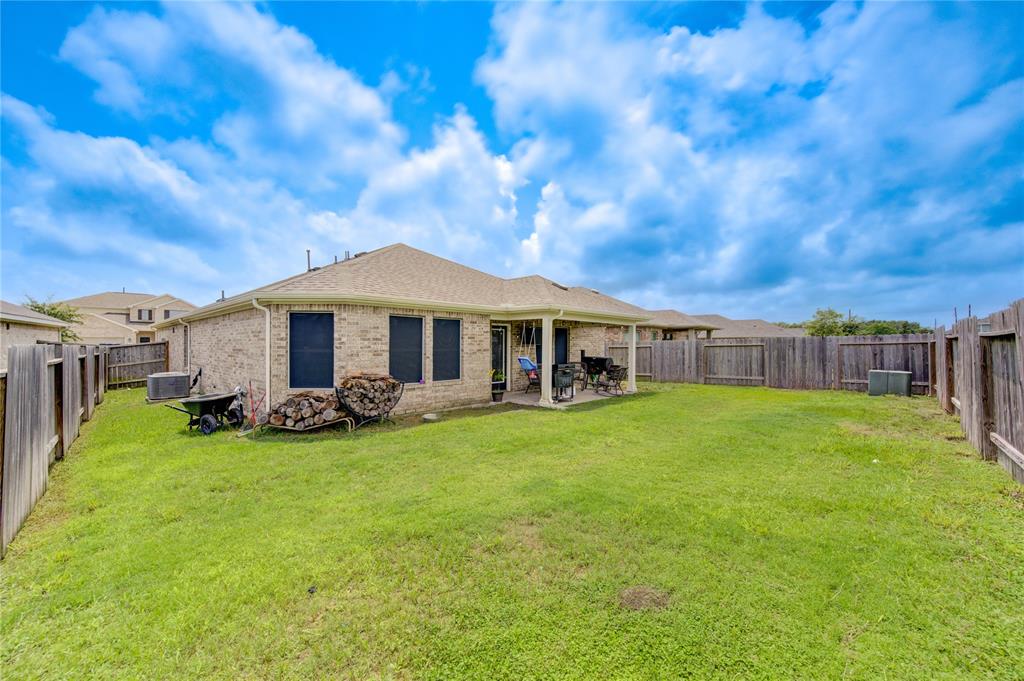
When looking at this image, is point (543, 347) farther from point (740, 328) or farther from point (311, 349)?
point (740, 328)

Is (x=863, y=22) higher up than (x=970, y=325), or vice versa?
(x=863, y=22)

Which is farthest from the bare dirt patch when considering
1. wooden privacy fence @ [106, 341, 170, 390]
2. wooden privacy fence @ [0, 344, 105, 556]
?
wooden privacy fence @ [106, 341, 170, 390]

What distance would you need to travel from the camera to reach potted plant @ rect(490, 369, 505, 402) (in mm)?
11383

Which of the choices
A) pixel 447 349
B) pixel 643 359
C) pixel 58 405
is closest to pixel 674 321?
pixel 643 359

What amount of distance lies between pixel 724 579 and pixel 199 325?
16938 millimetres

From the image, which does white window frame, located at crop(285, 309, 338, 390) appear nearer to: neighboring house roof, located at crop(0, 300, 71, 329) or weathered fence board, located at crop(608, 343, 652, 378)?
neighboring house roof, located at crop(0, 300, 71, 329)

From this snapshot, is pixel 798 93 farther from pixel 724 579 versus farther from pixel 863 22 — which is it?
pixel 724 579

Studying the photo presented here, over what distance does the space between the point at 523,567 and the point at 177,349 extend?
20.8 meters

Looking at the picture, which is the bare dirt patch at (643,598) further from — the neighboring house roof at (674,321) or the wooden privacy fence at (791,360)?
the neighboring house roof at (674,321)

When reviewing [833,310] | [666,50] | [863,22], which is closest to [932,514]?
[863,22]

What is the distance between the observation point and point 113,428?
326 inches

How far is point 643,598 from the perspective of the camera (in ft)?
8.68

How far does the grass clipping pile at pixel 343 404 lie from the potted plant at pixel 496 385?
3.44 m

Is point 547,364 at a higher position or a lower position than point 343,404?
higher
